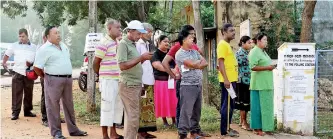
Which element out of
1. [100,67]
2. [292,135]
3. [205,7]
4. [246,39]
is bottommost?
[292,135]

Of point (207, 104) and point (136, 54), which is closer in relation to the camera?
point (136, 54)

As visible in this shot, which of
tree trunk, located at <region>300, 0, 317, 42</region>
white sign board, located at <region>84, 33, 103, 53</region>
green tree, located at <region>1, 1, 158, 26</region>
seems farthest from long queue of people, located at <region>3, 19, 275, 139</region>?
green tree, located at <region>1, 1, 158, 26</region>

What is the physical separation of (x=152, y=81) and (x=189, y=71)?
877 mm

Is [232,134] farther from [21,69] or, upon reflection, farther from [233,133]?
[21,69]

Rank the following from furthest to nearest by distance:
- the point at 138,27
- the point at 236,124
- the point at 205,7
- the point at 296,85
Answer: the point at 205,7 → the point at 236,124 → the point at 296,85 → the point at 138,27

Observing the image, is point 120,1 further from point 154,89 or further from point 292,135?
point 292,135

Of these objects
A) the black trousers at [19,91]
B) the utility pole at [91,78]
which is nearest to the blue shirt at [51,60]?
the utility pole at [91,78]

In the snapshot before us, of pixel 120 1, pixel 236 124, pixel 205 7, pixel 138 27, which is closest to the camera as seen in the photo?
pixel 138 27

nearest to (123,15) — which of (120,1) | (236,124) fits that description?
(120,1)

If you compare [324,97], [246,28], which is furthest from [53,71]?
[324,97]

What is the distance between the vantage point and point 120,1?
55.1ft

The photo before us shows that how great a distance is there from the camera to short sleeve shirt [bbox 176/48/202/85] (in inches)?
220

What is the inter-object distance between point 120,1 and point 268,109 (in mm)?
11595

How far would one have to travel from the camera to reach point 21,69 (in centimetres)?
793
